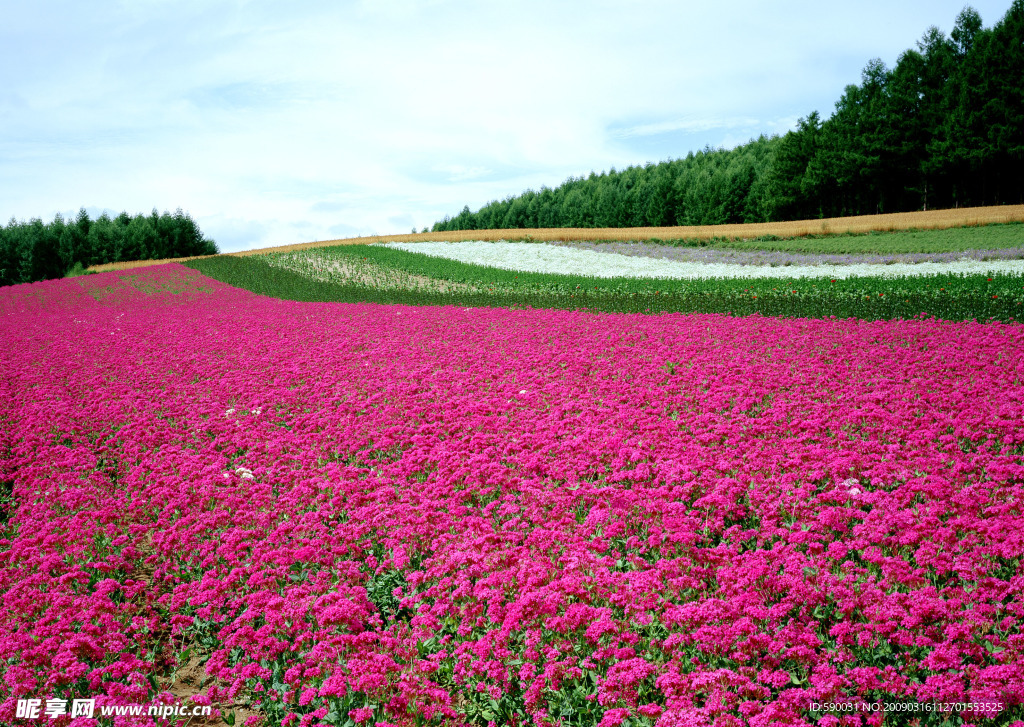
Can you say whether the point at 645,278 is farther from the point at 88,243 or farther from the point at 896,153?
the point at 88,243

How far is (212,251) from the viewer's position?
6850 centimetres

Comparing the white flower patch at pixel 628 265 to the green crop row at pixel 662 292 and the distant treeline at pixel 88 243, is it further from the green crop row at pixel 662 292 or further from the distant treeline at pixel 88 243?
the distant treeline at pixel 88 243

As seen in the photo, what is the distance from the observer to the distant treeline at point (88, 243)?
5669 centimetres

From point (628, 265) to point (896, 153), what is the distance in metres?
35.7

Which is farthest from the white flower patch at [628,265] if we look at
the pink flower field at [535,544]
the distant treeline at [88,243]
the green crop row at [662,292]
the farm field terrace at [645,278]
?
the distant treeline at [88,243]

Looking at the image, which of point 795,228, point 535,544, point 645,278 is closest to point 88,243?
point 645,278

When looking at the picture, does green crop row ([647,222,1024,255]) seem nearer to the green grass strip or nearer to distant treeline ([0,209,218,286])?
the green grass strip

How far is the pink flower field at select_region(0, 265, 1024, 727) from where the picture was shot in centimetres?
426

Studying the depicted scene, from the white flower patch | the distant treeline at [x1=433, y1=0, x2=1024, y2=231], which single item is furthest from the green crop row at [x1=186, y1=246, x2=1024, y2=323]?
the distant treeline at [x1=433, y1=0, x2=1024, y2=231]

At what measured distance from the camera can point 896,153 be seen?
5741cm

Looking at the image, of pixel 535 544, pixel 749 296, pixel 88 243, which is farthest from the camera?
pixel 88 243

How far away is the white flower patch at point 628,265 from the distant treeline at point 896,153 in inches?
1165

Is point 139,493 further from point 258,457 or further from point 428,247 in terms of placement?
point 428,247

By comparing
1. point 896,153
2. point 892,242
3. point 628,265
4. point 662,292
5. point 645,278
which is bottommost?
point 662,292
